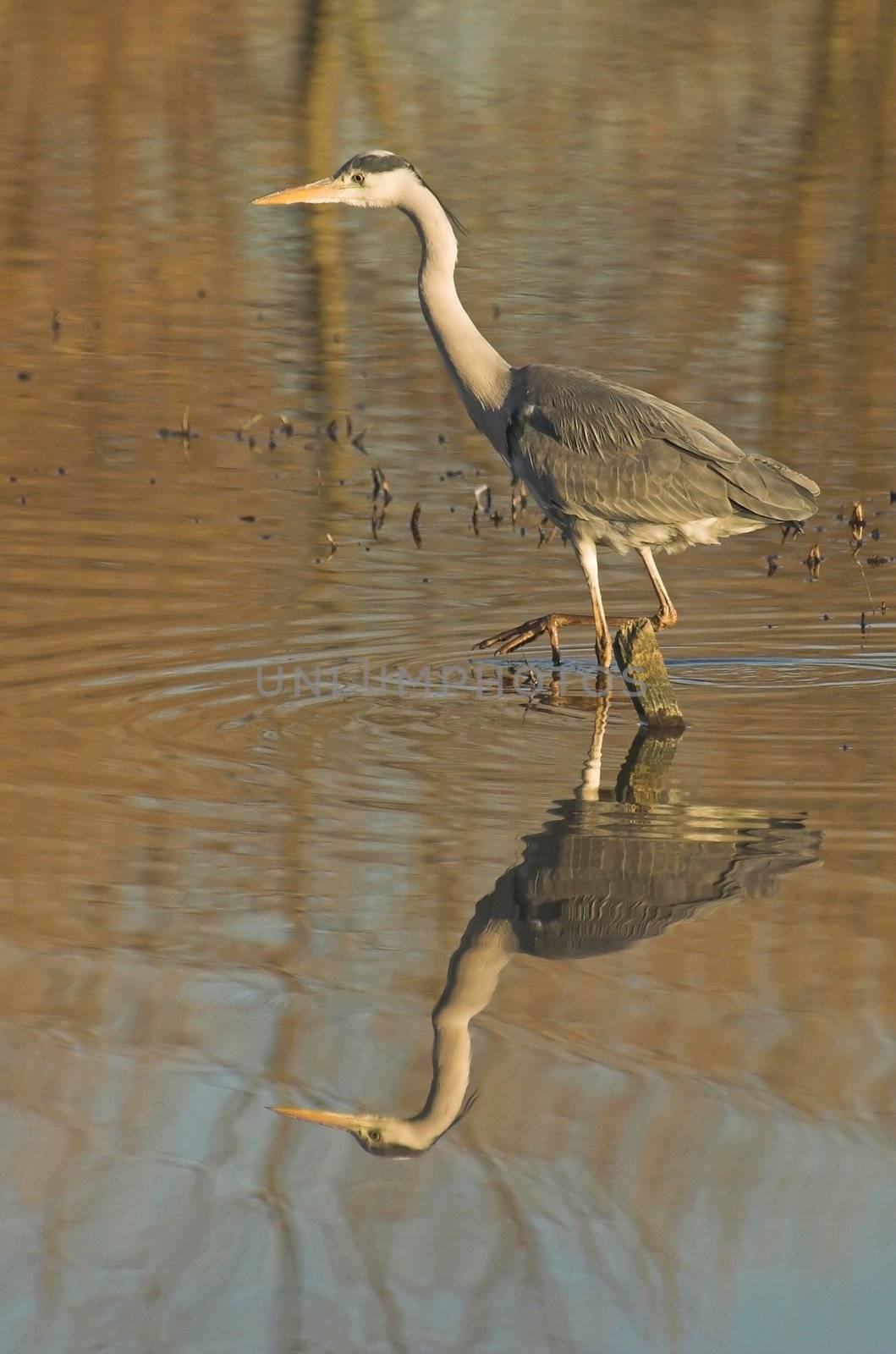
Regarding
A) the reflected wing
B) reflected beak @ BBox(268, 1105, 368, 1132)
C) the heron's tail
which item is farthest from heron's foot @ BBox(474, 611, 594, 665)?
reflected beak @ BBox(268, 1105, 368, 1132)

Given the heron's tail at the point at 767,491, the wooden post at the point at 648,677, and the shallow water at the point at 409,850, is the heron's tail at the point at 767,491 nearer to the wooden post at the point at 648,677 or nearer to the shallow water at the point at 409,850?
the shallow water at the point at 409,850

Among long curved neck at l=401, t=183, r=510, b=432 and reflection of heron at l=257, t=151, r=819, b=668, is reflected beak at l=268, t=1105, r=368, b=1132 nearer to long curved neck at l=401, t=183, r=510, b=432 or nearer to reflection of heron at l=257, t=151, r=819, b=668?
reflection of heron at l=257, t=151, r=819, b=668

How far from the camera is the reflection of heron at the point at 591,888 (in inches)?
191

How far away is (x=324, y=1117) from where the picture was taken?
4.73 meters

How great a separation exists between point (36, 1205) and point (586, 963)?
1.75 m

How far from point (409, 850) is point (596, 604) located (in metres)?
2.56

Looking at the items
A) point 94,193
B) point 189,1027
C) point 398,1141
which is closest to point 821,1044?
point 398,1141

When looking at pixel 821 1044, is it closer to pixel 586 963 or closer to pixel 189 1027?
pixel 586 963

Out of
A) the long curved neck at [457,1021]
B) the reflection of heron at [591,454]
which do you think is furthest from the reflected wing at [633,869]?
the reflection of heron at [591,454]

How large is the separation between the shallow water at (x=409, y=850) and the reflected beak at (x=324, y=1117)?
4 centimetres

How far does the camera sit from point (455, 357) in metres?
9.34

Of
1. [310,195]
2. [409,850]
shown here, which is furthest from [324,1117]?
[310,195]

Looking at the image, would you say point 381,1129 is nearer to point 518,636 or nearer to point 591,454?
point 518,636

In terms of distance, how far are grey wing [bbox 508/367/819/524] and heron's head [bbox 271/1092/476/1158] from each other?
4351mm
